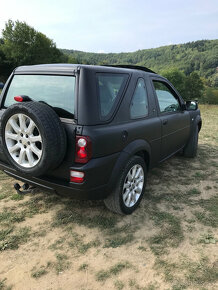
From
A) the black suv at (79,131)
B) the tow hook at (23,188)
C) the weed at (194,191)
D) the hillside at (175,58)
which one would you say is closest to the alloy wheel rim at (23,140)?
the black suv at (79,131)

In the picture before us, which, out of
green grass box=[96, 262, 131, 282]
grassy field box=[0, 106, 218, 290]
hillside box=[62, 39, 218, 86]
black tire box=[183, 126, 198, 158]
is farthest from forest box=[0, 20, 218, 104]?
green grass box=[96, 262, 131, 282]

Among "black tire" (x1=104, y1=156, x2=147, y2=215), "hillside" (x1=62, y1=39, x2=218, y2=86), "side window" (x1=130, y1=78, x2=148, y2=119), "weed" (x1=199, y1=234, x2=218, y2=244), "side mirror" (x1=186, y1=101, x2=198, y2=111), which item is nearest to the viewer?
"weed" (x1=199, y1=234, x2=218, y2=244)

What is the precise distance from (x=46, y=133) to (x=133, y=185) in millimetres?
1329

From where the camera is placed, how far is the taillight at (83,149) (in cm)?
207

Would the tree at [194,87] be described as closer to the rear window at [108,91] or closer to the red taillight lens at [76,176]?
the rear window at [108,91]

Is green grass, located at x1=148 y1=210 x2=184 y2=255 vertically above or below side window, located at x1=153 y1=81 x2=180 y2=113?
below

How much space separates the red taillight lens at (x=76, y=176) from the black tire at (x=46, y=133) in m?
0.17

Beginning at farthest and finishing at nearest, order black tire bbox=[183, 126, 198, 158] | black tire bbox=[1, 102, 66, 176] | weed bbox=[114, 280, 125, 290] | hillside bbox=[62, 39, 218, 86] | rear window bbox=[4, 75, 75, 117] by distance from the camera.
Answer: hillside bbox=[62, 39, 218, 86] < black tire bbox=[183, 126, 198, 158] < rear window bbox=[4, 75, 75, 117] < black tire bbox=[1, 102, 66, 176] < weed bbox=[114, 280, 125, 290]

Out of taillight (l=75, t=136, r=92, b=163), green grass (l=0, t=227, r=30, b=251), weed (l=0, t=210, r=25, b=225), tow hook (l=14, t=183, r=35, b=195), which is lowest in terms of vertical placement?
green grass (l=0, t=227, r=30, b=251)

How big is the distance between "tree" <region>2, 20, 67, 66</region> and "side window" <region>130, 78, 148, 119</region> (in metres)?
47.1

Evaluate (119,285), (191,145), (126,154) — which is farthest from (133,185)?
(191,145)

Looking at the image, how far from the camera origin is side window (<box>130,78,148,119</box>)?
2667 mm

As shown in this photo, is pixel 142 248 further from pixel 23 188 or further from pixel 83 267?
pixel 23 188

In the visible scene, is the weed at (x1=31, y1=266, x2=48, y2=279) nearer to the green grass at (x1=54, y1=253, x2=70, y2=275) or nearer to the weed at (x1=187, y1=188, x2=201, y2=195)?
the green grass at (x1=54, y1=253, x2=70, y2=275)
